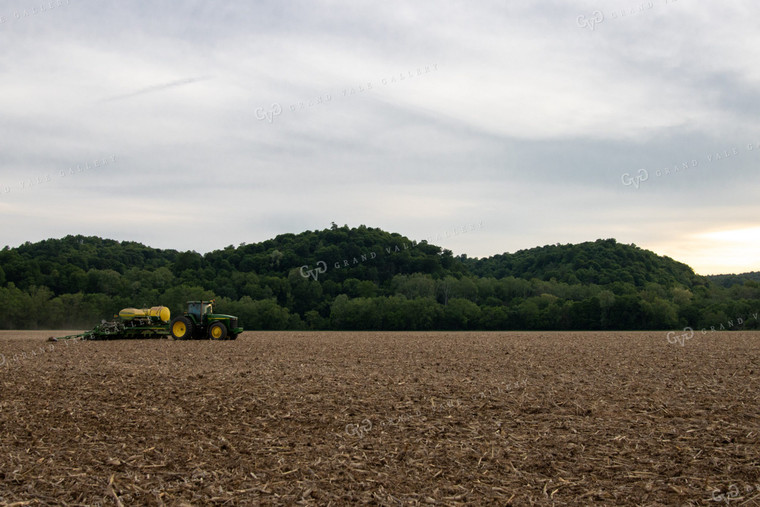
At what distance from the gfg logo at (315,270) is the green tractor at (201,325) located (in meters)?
52.2

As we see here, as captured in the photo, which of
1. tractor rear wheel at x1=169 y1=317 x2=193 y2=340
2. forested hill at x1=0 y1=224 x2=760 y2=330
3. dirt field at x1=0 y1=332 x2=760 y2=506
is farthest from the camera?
forested hill at x1=0 y1=224 x2=760 y2=330

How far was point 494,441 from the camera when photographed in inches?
437

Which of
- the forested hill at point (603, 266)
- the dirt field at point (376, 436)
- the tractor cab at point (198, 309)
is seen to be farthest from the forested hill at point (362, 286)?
the dirt field at point (376, 436)

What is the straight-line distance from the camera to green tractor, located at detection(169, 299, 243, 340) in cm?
3187

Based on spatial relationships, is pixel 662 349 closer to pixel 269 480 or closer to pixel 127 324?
pixel 269 480

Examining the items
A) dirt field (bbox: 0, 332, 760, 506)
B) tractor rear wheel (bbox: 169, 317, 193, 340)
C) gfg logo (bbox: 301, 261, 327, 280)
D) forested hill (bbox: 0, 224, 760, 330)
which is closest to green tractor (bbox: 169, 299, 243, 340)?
tractor rear wheel (bbox: 169, 317, 193, 340)

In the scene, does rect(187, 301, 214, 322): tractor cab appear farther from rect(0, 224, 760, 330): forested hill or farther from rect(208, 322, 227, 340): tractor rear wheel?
rect(0, 224, 760, 330): forested hill

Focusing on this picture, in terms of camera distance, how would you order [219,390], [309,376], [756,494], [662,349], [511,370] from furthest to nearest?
[662,349]
[511,370]
[309,376]
[219,390]
[756,494]

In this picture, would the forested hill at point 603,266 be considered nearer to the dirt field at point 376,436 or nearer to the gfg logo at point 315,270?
the gfg logo at point 315,270

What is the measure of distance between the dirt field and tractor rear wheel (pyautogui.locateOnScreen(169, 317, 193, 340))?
474 inches

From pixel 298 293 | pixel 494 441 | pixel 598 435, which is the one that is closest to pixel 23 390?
pixel 494 441

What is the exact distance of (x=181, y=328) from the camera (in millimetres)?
32000

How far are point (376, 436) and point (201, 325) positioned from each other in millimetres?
22905

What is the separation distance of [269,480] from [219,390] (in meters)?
5.94
